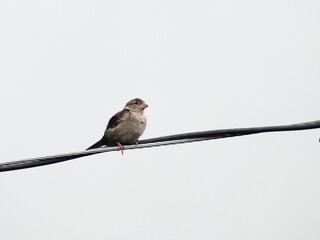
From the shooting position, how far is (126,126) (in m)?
8.32

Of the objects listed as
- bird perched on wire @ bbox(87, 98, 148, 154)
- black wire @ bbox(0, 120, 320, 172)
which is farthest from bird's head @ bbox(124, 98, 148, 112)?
black wire @ bbox(0, 120, 320, 172)

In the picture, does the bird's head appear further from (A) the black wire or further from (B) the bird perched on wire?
(A) the black wire

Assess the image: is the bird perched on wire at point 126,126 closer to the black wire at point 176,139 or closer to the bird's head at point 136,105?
the bird's head at point 136,105

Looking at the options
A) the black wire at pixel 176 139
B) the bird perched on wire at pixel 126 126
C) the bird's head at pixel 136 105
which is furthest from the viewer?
the bird's head at pixel 136 105

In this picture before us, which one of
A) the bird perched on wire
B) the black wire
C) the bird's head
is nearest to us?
the black wire

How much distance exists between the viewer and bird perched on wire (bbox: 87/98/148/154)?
27.2 ft

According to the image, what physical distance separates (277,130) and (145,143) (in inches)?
51.1

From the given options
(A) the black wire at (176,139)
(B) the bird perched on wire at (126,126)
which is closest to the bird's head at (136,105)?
(B) the bird perched on wire at (126,126)

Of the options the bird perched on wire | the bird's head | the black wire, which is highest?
the bird's head

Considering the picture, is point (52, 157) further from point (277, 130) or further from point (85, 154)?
point (277, 130)

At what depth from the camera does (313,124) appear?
5070 millimetres

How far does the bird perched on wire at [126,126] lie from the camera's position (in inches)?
326

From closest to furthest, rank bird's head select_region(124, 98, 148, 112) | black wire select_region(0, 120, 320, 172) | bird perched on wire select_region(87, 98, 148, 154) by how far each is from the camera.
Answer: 1. black wire select_region(0, 120, 320, 172)
2. bird perched on wire select_region(87, 98, 148, 154)
3. bird's head select_region(124, 98, 148, 112)

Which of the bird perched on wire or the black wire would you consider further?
the bird perched on wire
